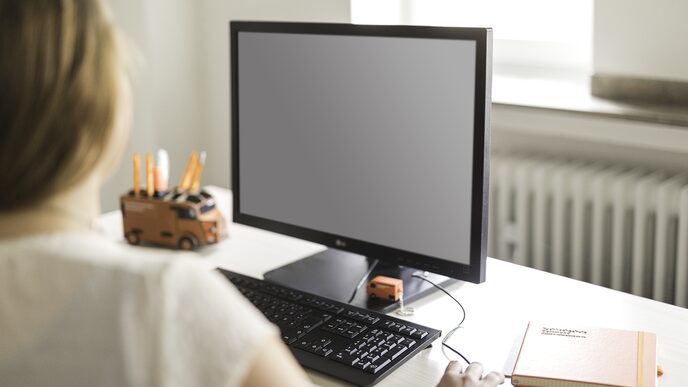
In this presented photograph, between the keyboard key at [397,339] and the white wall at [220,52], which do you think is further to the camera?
the white wall at [220,52]

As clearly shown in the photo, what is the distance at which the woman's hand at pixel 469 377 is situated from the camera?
1168mm

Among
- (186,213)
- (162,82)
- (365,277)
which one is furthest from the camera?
(162,82)

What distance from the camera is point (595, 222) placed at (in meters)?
2.36

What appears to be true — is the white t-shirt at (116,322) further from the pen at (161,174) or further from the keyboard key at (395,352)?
the pen at (161,174)

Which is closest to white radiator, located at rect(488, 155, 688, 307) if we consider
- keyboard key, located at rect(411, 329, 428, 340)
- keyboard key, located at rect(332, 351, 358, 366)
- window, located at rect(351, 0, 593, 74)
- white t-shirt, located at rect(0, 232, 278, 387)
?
window, located at rect(351, 0, 593, 74)

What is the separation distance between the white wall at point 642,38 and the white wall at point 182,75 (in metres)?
0.98

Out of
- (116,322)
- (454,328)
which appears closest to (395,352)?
(454,328)

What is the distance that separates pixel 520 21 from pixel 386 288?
1.49 m

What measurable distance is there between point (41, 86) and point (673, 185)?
1.81 meters

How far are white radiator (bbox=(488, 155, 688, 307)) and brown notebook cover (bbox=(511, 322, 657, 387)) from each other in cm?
101

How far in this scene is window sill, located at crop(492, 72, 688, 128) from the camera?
216 cm

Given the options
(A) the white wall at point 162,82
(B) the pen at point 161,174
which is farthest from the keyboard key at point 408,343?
(A) the white wall at point 162,82

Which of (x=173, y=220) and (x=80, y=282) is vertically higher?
(x=80, y=282)

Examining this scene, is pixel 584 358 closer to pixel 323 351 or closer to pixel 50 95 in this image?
pixel 323 351
